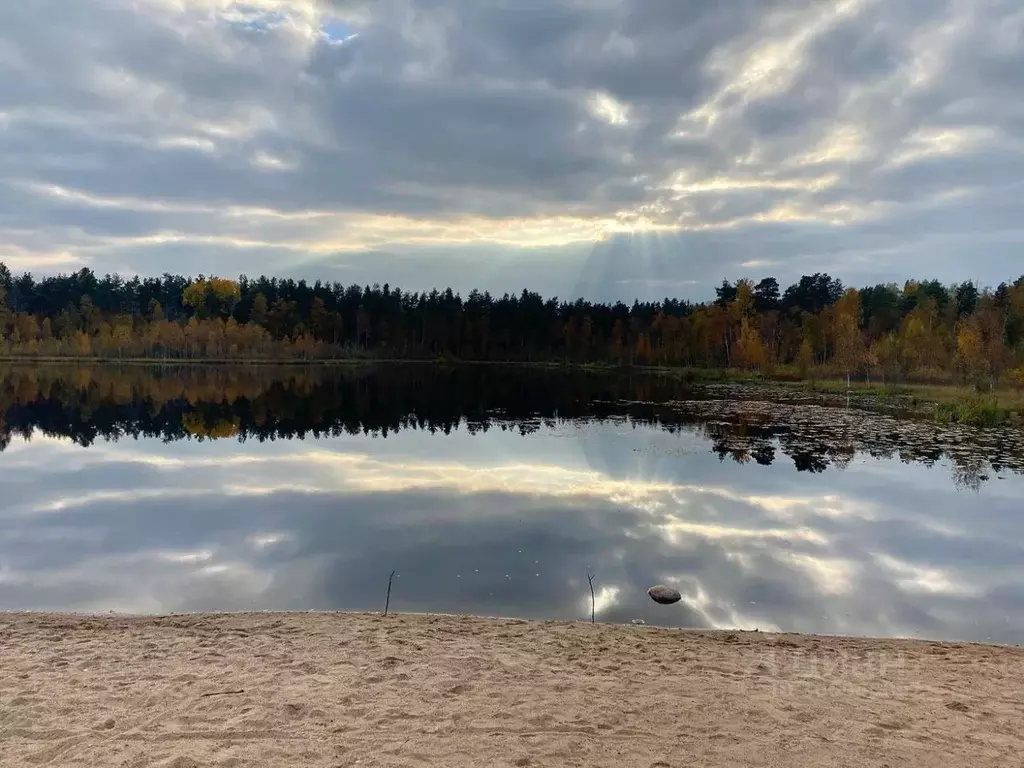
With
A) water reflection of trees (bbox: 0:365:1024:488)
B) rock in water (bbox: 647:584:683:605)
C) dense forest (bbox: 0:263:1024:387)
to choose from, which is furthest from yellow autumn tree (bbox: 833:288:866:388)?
rock in water (bbox: 647:584:683:605)

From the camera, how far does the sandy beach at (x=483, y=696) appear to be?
495 centimetres

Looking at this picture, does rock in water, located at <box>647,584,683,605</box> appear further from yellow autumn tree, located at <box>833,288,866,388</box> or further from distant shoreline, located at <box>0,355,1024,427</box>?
yellow autumn tree, located at <box>833,288,866,388</box>

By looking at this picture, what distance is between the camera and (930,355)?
51375 millimetres

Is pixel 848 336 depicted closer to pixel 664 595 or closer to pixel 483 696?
pixel 664 595

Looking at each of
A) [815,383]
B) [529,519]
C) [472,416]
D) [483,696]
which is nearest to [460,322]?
[815,383]

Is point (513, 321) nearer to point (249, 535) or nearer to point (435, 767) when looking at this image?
point (249, 535)

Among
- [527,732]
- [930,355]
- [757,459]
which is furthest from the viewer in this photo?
[930,355]

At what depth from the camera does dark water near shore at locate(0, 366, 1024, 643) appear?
32.5 ft

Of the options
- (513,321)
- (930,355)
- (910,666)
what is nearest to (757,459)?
(910,666)

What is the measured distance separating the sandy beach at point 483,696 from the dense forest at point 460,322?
175 feet

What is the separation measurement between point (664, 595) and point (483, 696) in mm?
4584

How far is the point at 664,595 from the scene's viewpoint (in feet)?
32.2

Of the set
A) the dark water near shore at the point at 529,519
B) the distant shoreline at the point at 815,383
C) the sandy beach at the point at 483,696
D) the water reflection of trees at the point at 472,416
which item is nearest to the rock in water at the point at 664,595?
the dark water near shore at the point at 529,519

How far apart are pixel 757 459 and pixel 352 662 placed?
18.3 metres
